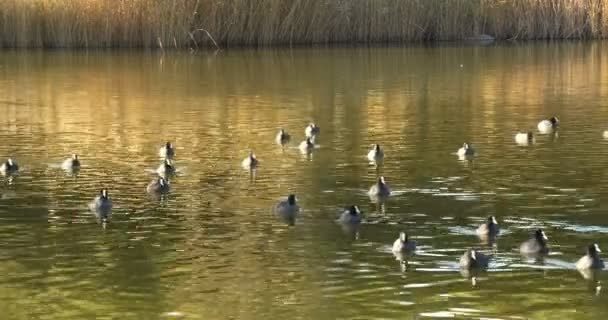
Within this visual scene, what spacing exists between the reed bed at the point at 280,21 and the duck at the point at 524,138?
2202cm

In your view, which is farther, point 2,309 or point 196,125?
point 196,125

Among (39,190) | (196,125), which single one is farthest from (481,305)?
(196,125)

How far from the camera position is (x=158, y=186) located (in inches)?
658

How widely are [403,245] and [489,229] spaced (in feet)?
4.00

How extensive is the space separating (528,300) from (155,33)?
31.8m

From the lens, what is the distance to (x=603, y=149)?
800 inches

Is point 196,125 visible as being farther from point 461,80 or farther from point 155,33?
point 155,33

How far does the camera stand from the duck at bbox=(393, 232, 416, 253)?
1309 centimetres

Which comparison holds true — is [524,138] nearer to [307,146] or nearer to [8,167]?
[307,146]

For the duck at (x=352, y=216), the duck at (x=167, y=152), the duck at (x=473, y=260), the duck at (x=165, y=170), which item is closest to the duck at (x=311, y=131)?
the duck at (x=167, y=152)

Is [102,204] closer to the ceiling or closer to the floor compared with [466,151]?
closer to the floor

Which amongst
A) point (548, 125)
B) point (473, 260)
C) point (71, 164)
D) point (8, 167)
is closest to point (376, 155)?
point (71, 164)

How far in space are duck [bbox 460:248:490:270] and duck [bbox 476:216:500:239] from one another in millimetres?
1240

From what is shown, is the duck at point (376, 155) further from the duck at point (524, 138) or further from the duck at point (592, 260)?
A: the duck at point (592, 260)
